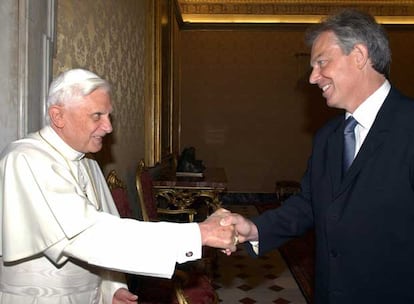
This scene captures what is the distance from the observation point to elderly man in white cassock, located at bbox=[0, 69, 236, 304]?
4.96 ft

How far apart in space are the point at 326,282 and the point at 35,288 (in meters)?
1.24

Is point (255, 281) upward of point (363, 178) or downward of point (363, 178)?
downward

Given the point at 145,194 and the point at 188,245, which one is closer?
the point at 188,245

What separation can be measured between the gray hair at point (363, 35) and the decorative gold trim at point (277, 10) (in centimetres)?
873

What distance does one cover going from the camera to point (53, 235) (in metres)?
1.50

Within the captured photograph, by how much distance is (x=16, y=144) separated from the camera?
5.35 ft

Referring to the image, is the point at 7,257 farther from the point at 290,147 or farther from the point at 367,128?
the point at 290,147

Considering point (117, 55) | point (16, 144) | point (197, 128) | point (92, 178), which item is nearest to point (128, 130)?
point (117, 55)

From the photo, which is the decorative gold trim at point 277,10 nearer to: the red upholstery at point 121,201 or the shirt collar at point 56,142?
the red upholstery at point 121,201

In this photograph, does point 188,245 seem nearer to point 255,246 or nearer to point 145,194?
point 255,246

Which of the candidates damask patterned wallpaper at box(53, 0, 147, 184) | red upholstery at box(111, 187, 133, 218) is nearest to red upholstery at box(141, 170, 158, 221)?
damask patterned wallpaper at box(53, 0, 147, 184)

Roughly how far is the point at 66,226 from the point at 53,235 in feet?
0.18

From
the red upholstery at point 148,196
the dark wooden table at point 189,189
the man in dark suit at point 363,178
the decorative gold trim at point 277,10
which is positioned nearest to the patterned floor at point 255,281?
the dark wooden table at point 189,189

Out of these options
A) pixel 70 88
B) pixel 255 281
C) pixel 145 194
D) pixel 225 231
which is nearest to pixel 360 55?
pixel 225 231
